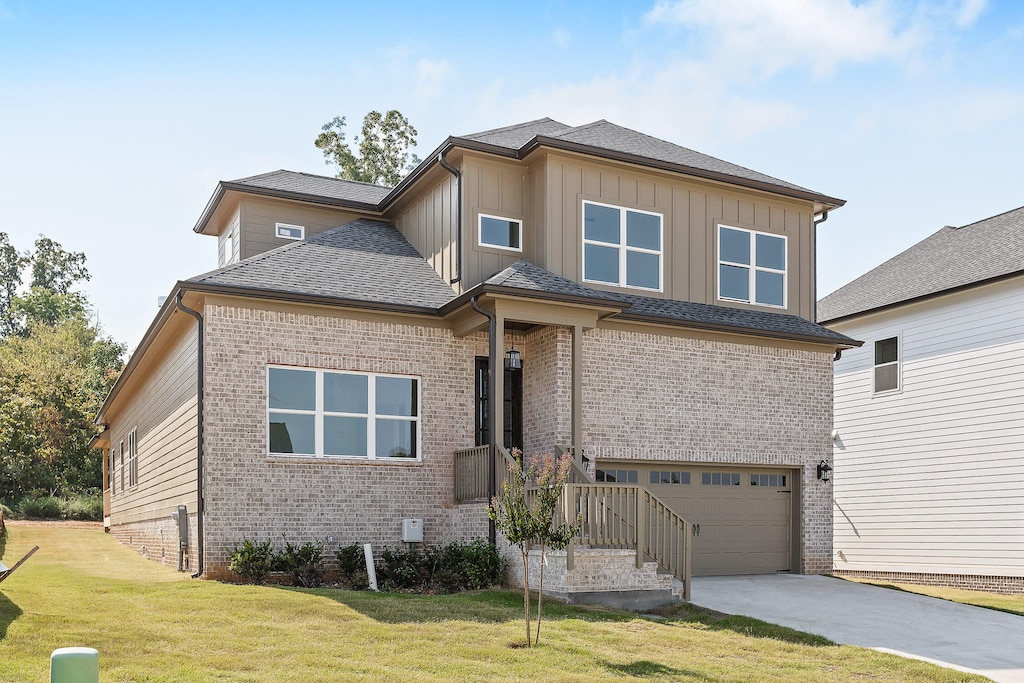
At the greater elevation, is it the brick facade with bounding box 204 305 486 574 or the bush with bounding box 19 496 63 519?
the brick facade with bounding box 204 305 486 574

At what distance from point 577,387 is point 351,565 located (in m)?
4.31

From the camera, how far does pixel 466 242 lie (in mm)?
16969

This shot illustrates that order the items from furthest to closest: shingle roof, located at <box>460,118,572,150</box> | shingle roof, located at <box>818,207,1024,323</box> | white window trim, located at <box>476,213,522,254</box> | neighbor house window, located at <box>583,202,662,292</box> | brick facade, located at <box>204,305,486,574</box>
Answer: shingle roof, located at <box>818,207,1024,323</box> < shingle roof, located at <box>460,118,572,150</box> < neighbor house window, located at <box>583,202,662,292</box> < white window trim, located at <box>476,213,522,254</box> < brick facade, located at <box>204,305,486,574</box>

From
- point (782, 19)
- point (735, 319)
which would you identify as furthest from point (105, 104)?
point (735, 319)

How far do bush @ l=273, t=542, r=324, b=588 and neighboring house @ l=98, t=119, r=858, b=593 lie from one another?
0.38m

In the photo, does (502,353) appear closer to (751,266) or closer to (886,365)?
(751,266)

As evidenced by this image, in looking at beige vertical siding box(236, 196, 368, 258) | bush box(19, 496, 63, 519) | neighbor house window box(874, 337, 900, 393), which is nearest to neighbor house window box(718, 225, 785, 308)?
neighbor house window box(874, 337, 900, 393)

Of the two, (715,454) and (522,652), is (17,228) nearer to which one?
(715,454)

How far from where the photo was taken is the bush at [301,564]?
14.5 meters

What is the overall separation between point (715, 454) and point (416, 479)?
5285 millimetres

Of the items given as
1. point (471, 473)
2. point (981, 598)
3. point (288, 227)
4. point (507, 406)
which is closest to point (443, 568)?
point (471, 473)

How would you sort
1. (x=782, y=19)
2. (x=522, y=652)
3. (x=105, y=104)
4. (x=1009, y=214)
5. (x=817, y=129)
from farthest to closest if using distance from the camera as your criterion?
1. (x=1009, y=214)
2. (x=817, y=129)
3. (x=782, y=19)
4. (x=105, y=104)
5. (x=522, y=652)

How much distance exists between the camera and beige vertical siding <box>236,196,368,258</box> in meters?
20.0

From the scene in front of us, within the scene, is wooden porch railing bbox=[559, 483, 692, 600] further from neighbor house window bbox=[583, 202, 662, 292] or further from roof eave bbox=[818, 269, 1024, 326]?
roof eave bbox=[818, 269, 1024, 326]
